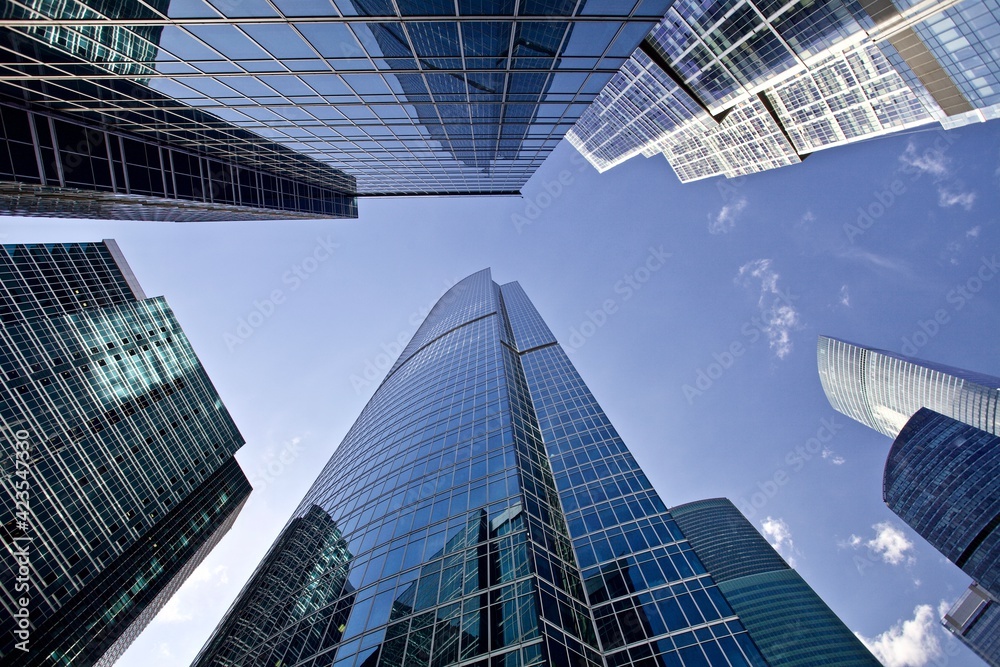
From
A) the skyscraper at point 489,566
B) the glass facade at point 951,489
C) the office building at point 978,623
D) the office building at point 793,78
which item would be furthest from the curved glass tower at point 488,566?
the office building at point 978,623

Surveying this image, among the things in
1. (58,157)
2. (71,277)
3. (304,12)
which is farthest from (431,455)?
(71,277)

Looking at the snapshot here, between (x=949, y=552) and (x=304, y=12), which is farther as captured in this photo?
(x=949, y=552)

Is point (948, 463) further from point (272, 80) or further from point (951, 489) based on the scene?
point (272, 80)

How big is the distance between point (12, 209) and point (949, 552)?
173160 mm

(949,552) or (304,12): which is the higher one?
(304,12)

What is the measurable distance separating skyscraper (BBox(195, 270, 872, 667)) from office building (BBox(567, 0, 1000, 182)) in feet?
212

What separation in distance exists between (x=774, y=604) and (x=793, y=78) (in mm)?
119654

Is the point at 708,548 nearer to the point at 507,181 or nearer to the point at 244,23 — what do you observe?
the point at 507,181

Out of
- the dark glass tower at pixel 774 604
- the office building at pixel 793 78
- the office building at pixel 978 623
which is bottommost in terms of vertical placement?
the office building at pixel 978 623

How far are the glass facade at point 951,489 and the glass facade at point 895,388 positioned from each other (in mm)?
10003

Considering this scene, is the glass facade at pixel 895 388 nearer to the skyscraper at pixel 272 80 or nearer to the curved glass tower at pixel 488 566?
the curved glass tower at pixel 488 566

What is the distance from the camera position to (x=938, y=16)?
169 ft

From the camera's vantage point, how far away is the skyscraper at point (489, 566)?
20438 millimetres

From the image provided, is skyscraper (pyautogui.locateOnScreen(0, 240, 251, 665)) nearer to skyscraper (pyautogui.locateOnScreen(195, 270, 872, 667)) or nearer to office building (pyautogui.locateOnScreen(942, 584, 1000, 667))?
skyscraper (pyautogui.locateOnScreen(195, 270, 872, 667))
